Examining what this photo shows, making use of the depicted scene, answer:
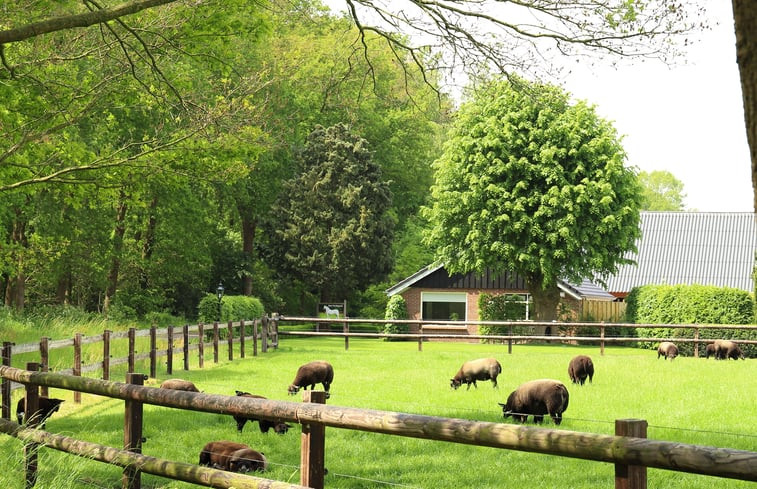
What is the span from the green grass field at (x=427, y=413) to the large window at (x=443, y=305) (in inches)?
973

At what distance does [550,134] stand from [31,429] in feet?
125

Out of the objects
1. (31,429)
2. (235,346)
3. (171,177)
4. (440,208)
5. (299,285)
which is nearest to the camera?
Answer: (31,429)

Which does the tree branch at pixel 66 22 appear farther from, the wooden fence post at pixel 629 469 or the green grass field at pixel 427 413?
the wooden fence post at pixel 629 469

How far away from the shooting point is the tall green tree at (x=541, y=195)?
43.1 metres

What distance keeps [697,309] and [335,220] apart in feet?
70.3

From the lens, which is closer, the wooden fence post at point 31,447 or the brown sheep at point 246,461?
the wooden fence post at point 31,447

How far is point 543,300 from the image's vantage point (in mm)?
46000

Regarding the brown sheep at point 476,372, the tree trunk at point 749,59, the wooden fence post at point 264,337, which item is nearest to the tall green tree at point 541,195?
the wooden fence post at point 264,337

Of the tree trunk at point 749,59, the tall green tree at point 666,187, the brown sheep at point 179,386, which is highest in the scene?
the tall green tree at point 666,187

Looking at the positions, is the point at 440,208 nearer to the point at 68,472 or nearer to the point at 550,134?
the point at 550,134

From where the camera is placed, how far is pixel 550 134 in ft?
144

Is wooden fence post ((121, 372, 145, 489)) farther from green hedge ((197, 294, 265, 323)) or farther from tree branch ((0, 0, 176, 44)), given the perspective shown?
green hedge ((197, 294, 265, 323))

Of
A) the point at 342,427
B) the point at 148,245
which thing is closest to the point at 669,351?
the point at 342,427

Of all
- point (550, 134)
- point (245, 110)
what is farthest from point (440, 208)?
point (245, 110)
